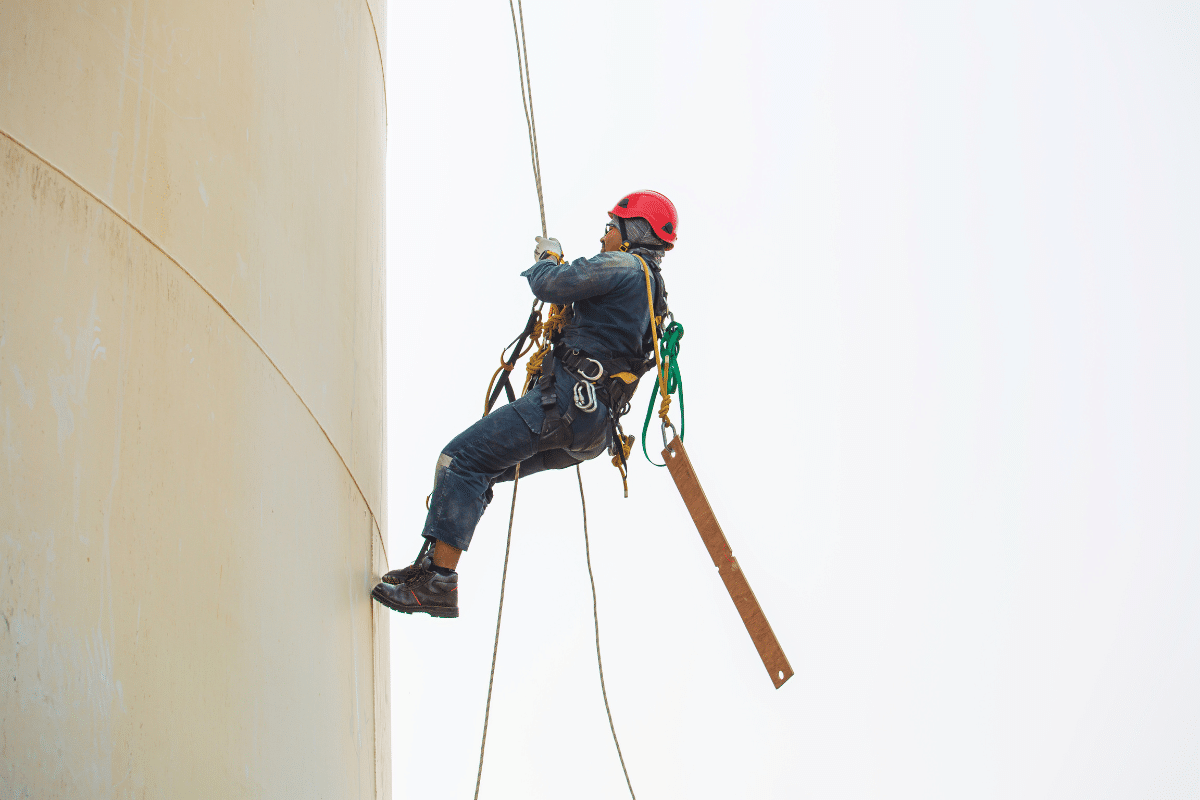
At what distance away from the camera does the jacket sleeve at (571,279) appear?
13.5ft

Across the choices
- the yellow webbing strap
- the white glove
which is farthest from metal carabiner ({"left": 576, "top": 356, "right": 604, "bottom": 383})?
the white glove

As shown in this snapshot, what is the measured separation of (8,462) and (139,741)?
0.61 m

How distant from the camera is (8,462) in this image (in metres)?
2.03

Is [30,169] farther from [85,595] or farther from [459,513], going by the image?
[459,513]

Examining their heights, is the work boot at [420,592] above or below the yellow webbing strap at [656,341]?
below

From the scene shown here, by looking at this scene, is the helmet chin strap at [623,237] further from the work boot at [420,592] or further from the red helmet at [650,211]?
the work boot at [420,592]

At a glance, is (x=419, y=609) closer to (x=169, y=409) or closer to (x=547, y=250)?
(x=547, y=250)

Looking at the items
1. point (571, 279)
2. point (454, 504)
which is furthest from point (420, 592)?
point (571, 279)

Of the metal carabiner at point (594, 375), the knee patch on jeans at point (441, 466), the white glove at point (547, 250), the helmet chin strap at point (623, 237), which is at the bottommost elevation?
the knee patch on jeans at point (441, 466)

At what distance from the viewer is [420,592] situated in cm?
385

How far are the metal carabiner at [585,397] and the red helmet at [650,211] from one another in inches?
30.2

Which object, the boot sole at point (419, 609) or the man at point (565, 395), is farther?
the man at point (565, 395)

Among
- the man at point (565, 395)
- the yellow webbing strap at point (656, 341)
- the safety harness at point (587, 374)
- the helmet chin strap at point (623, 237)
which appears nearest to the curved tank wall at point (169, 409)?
the man at point (565, 395)

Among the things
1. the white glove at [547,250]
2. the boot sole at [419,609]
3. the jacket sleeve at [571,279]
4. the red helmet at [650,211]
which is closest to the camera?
the boot sole at [419,609]
